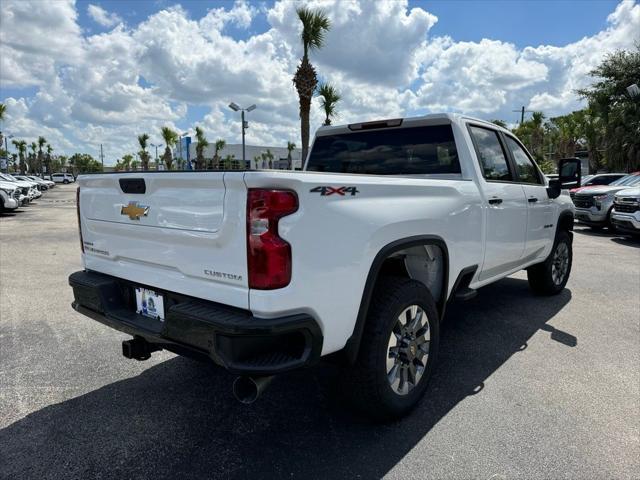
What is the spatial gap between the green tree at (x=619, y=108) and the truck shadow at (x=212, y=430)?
24162mm

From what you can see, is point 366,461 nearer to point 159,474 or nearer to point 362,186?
point 159,474

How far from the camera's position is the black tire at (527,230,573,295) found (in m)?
5.48

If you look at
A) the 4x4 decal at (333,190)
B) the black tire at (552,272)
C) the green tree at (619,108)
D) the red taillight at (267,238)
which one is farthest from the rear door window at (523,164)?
the green tree at (619,108)

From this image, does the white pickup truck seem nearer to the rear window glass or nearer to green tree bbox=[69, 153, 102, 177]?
the rear window glass

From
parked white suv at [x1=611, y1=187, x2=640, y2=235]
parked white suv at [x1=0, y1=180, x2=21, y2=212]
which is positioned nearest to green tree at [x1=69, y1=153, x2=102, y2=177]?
parked white suv at [x1=0, y1=180, x2=21, y2=212]

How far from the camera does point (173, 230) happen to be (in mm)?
2400

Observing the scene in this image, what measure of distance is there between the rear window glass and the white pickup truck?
1 centimetres

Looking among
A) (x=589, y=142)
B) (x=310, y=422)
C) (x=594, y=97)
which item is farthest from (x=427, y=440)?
(x=589, y=142)

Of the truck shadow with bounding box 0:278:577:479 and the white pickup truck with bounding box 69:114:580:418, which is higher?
the white pickup truck with bounding box 69:114:580:418

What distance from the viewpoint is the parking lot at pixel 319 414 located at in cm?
244

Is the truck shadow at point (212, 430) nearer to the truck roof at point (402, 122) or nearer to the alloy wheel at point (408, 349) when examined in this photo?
the alloy wheel at point (408, 349)

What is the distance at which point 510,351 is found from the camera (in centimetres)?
397

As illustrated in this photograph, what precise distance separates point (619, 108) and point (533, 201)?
77.9 feet

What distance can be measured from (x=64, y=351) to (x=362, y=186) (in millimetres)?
3085
